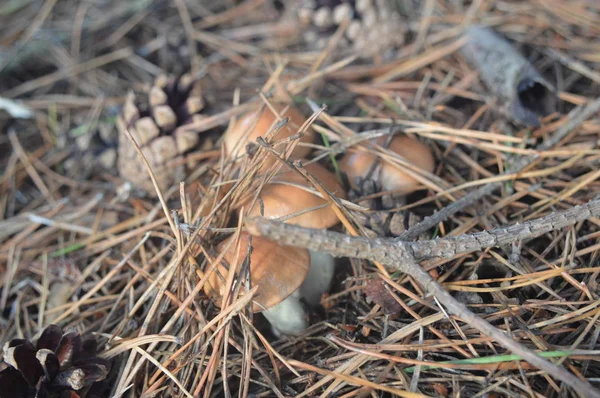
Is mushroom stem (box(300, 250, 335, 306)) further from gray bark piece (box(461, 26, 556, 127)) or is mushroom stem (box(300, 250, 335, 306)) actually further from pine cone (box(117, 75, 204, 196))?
gray bark piece (box(461, 26, 556, 127))

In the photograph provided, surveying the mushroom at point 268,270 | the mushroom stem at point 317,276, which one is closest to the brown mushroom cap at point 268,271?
the mushroom at point 268,270

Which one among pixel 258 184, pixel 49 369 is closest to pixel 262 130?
pixel 258 184

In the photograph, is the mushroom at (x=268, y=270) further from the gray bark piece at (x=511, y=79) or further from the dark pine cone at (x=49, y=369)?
the gray bark piece at (x=511, y=79)

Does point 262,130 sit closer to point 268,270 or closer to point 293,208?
point 293,208

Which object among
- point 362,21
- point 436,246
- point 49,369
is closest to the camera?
point 436,246

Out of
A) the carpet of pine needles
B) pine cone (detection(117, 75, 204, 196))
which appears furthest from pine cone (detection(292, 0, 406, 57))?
pine cone (detection(117, 75, 204, 196))

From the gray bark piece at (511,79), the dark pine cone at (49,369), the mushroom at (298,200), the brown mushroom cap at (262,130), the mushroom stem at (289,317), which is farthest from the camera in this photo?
the gray bark piece at (511,79)
